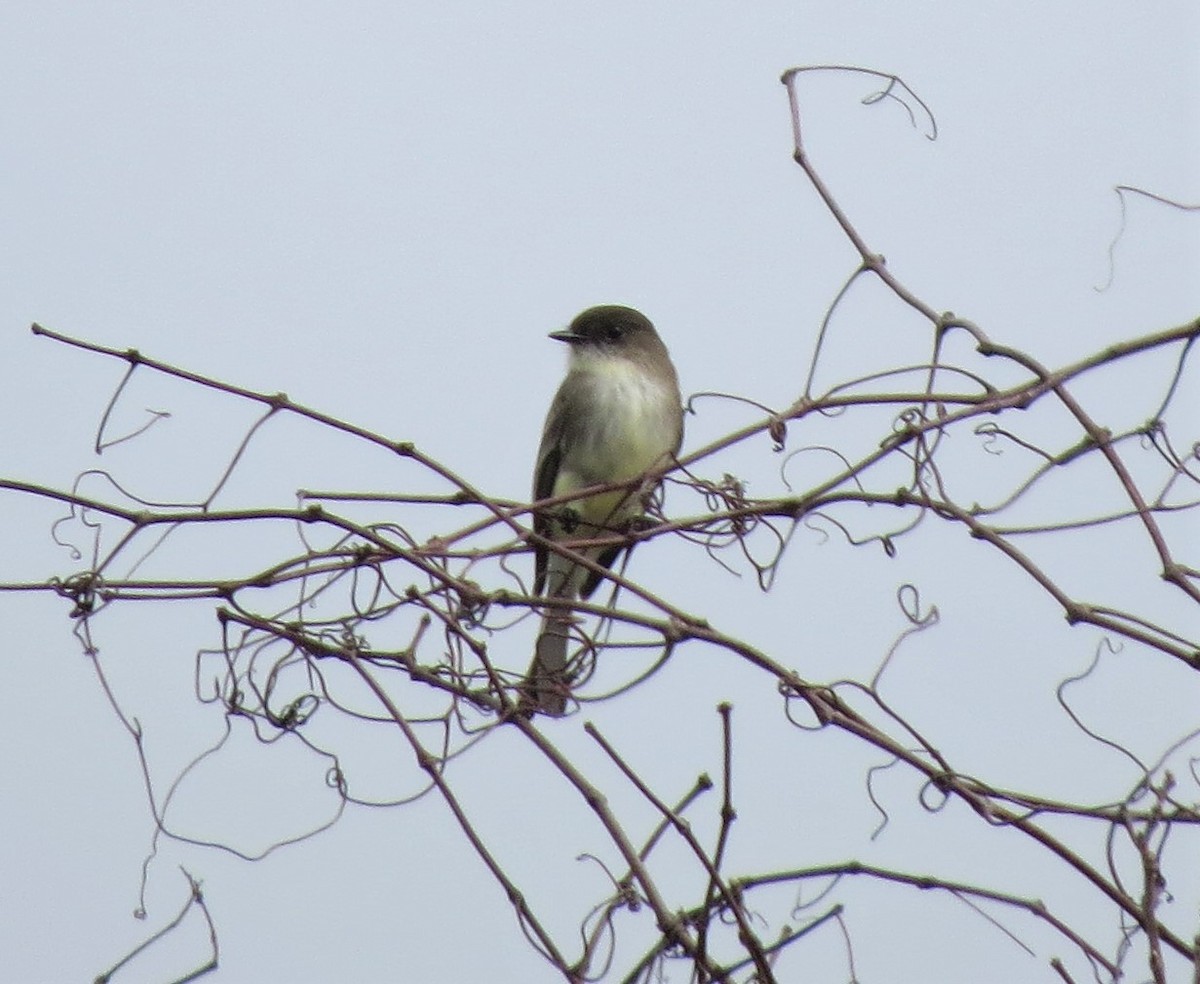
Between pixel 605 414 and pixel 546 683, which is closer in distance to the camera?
pixel 546 683

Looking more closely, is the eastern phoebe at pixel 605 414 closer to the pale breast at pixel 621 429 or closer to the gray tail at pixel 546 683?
the pale breast at pixel 621 429

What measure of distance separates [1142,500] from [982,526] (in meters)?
0.16

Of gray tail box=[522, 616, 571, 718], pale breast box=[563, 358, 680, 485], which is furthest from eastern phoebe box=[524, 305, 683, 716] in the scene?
gray tail box=[522, 616, 571, 718]

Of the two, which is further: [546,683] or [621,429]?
[621,429]

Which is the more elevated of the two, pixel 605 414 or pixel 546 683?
pixel 605 414

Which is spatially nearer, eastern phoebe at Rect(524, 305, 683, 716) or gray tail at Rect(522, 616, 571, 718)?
gray tail at Rect(522, 616, 571, 718)

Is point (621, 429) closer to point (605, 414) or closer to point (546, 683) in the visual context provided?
point (605, 414)

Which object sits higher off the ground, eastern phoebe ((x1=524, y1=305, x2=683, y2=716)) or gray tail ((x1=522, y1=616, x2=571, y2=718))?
eastern phoebe ((x1=524, y1=305, x2=683, y2=716))

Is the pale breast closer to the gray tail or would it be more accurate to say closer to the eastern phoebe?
the eastern phoebe

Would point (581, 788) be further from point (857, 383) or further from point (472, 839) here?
point (857, 383)

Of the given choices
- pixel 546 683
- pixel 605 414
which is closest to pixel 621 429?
pixel 605 414

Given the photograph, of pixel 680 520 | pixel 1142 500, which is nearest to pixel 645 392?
pixel 680 520

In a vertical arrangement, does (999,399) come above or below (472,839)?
above

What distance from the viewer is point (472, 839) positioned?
68.4 inches
